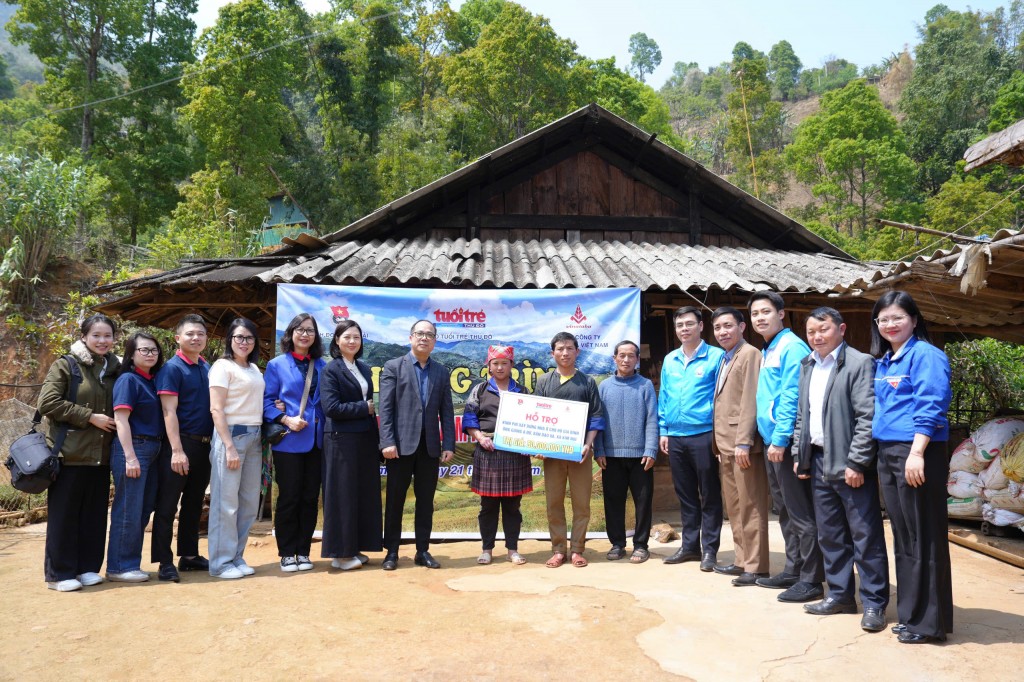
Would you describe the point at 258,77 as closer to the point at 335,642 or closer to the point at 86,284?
the point at 86,284

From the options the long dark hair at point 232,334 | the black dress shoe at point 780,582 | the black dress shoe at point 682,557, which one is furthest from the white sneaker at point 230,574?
the black dress shoe at point 780,582

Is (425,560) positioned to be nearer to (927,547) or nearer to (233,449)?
(233,449)

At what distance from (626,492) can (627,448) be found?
36 centimetres

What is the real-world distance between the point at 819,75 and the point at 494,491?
8083cm

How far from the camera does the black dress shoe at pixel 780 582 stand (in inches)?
187

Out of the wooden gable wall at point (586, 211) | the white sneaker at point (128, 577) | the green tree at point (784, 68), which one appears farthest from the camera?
the green tree at point (784, 68)

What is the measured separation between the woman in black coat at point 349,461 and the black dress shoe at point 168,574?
100 cm

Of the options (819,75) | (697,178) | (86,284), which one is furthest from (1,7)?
(697,178)

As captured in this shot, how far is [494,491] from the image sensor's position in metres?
5.49

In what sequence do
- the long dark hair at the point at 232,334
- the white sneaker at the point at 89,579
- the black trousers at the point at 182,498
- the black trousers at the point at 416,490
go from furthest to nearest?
the black trousers at the point at 416,490 → the long dark hair at the point at 232,334 → the black trousers at the point at 182,498 → the white sneaker at the point at 89,579

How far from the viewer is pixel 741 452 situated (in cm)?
490

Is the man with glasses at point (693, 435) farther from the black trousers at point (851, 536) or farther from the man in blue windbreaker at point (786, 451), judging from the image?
the black trousers at point (851, 536)

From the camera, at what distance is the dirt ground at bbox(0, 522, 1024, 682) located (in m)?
3.42

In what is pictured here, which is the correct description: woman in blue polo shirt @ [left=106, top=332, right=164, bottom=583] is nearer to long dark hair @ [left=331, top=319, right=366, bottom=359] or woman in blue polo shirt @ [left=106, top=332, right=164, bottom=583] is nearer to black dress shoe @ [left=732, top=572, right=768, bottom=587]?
long dark hair @ [left=331, top=319, right=366, bottom=359]
